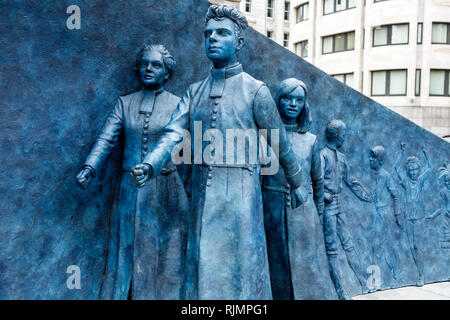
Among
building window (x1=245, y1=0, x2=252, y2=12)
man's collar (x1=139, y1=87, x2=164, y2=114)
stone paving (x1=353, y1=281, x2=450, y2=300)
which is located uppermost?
building window (x1=245, y1=0, x2=252, y2=12)

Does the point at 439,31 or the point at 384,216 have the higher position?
the point at 439,31

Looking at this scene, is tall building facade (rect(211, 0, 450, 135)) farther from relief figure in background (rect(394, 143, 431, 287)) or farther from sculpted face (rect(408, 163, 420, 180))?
sculpted face (rect(408, 163, 420, 180))

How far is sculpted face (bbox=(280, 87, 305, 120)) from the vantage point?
4.26m

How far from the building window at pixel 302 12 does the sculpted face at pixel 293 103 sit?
78.4ft

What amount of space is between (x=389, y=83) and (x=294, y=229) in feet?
62.6

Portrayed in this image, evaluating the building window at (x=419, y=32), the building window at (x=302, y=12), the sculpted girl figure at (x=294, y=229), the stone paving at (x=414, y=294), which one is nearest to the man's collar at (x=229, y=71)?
the sculpted girl figure at (x=294, y=229)

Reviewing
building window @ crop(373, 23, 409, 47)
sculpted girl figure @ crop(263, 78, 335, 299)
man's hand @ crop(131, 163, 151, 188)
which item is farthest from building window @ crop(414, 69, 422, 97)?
man's hand @ crop(131, 163, 151, 188)

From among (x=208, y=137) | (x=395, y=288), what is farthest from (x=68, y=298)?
(x=395, y=288)

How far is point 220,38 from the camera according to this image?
11.1 feet

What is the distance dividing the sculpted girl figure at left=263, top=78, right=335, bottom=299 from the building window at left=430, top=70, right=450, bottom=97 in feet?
62.6

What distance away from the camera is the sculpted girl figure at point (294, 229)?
4.23 m

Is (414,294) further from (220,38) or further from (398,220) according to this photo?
(220,38)

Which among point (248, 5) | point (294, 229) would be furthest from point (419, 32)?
point (294, 229)

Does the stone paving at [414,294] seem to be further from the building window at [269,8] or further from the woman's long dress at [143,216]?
the building window at [269,8]
